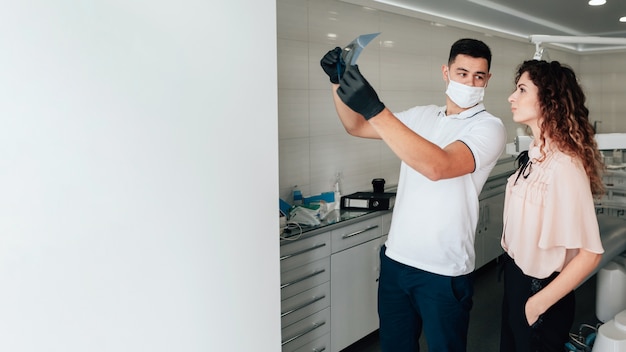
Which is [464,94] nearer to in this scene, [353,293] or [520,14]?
[353,293]

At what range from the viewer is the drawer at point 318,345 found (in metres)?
2.75

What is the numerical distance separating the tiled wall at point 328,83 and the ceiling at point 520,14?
0.28ft

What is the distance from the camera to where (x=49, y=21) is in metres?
1.16

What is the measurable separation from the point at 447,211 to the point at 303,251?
0.90 m

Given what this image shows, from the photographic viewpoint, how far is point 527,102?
1933 millimetres

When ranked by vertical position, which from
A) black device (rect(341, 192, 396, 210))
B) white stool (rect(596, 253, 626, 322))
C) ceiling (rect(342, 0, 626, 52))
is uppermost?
ceiling (rect(342, 0, 626, 52))

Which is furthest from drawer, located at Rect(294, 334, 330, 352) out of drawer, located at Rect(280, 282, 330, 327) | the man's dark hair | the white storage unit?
the white storage unit

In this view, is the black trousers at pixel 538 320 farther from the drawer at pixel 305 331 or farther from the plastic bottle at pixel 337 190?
the plastic bottle at pixel 337 190

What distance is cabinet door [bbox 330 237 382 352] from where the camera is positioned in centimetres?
291

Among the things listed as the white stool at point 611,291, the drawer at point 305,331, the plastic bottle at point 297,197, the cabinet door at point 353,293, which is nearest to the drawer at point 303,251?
the cabinet door at point 353,293

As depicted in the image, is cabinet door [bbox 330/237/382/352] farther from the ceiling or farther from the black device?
the ceiling

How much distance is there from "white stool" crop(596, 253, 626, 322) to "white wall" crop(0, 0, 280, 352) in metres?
1.80

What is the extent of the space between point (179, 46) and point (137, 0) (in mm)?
156

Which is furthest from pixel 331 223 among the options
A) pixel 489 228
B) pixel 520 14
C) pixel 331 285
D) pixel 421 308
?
pixel 520 14
